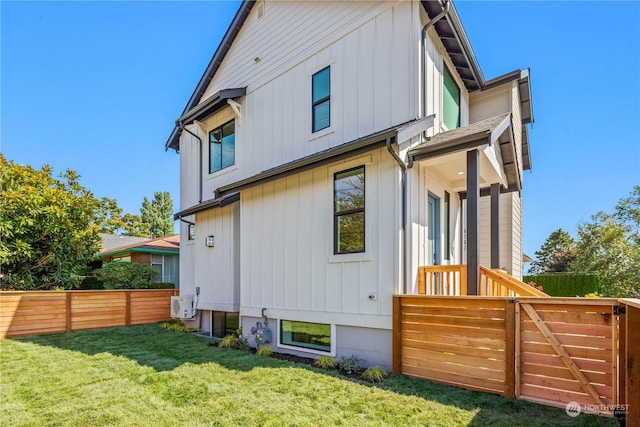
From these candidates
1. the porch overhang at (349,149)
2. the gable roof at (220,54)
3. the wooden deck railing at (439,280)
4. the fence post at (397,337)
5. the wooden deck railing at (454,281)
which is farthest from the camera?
the gable roof at (220,54)

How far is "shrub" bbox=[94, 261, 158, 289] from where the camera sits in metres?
12.5

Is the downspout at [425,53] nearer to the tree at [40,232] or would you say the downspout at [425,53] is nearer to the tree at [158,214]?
the tree at [40,232]

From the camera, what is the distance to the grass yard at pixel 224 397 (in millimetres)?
3426

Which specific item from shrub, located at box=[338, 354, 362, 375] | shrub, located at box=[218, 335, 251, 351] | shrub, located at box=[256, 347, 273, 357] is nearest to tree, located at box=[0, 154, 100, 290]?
shrub, located at box=[218, 335, 251, 351]

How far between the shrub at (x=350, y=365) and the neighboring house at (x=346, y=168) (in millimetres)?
246

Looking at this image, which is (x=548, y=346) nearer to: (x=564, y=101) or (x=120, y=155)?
(x=564, y=101)

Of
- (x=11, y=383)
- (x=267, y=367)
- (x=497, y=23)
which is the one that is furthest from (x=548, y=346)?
(x=497, y=23)

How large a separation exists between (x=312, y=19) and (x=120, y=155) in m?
23.0

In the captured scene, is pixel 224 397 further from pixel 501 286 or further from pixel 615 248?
pixel 615 248

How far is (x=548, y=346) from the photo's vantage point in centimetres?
382

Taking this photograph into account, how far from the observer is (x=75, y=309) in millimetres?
9281

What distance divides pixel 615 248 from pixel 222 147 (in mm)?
19391

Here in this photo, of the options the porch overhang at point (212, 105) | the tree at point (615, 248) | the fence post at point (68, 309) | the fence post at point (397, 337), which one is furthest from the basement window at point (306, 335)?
the tree at point (615, 248)

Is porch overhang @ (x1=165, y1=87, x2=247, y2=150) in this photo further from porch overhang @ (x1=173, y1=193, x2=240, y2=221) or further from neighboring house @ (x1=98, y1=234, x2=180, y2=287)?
neighboring house @ (x1=98, y1=234, x2=180, y2=287)
